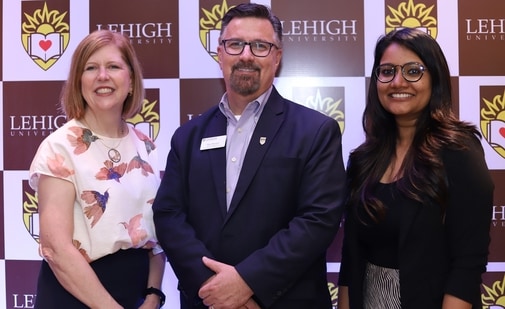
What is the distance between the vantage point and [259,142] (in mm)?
1990

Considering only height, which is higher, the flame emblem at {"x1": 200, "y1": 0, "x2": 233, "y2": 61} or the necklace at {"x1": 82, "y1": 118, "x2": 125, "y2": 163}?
the flame emblem at {"x1": 200, "y1": 0, "x2": 233, "y2": 61}

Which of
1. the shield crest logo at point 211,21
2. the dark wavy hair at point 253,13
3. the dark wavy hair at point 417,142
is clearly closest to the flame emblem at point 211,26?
the shield crest logo at point 211,21

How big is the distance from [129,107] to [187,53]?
0.81m

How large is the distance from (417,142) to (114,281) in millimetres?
1286

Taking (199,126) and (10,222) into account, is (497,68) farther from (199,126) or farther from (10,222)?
(10,222)

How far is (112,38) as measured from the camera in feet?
6.89

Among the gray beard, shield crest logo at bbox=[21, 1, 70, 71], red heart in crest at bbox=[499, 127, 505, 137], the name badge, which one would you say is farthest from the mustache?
red heart in crest at bbox=[499, 127, 505, 137]

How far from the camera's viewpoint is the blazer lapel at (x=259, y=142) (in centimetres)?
193

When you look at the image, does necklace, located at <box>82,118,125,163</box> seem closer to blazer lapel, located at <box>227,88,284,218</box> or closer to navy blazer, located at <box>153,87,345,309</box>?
navy blazer, located at <box>153,87,345,309</box>

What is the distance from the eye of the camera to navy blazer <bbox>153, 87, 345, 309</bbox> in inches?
71.3

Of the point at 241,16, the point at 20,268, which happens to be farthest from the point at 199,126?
the point at 20,268

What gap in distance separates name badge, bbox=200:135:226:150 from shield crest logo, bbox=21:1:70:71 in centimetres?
140

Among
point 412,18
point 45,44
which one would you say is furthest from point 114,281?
point 412,18

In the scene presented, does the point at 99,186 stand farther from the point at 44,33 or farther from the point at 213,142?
the point at 44,33
